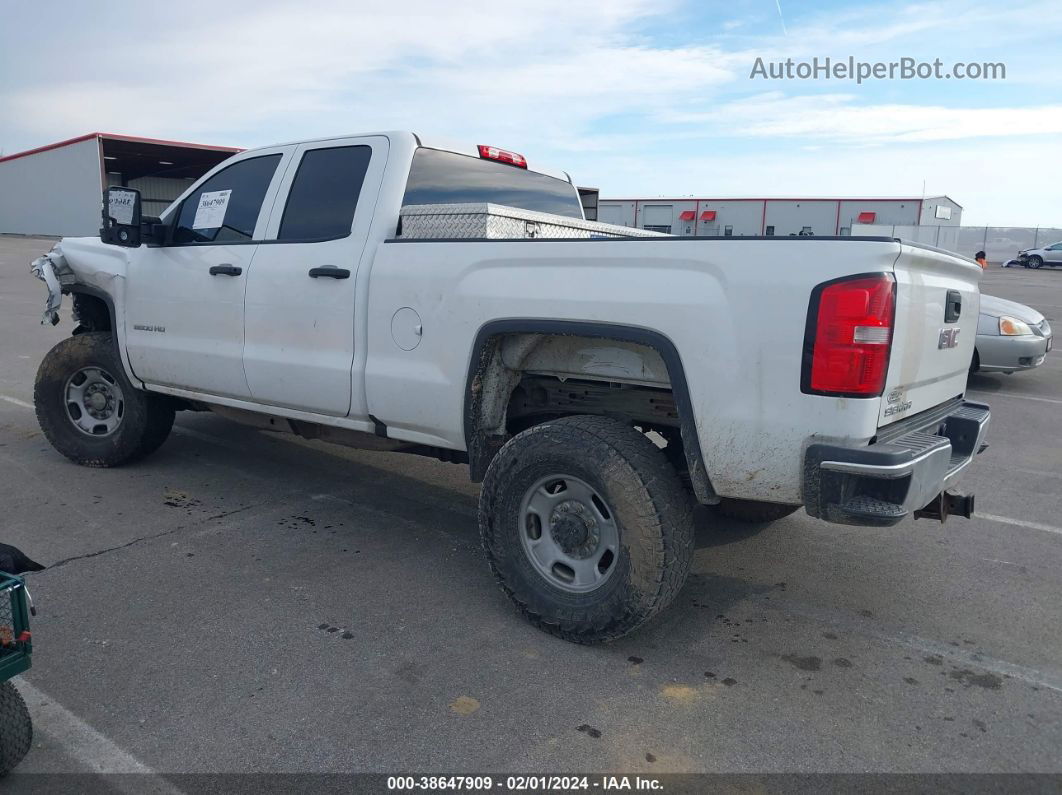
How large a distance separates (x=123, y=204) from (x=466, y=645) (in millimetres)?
3413

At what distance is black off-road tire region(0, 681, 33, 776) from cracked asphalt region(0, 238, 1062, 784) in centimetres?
10

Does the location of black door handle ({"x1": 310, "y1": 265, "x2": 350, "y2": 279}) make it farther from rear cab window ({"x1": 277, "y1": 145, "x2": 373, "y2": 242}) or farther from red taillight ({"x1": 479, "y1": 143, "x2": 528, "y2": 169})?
red taillight ({"x1": 479, "y1": 143, "x2": 528, "y2": 169})

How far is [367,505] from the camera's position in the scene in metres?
5.16

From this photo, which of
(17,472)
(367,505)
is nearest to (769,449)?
(367,505)

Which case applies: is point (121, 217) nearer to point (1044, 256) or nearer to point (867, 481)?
point (867, 481)

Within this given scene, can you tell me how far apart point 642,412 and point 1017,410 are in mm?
6436

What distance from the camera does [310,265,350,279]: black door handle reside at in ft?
13.6

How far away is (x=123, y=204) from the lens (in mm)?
4988

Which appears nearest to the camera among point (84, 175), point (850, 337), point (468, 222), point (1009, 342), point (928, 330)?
point (850, 337)

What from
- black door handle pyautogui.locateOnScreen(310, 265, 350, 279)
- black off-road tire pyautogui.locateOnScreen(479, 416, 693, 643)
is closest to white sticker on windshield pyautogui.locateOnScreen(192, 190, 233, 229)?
black door handle pyautogui.locateOnScreen(310, 265, 350, 279)

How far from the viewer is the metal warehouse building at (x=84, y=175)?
110ft

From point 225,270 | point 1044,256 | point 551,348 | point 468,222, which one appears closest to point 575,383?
point 551,348

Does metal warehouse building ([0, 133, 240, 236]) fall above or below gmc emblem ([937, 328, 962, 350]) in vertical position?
above

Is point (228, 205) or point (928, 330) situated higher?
point (228, 205)
